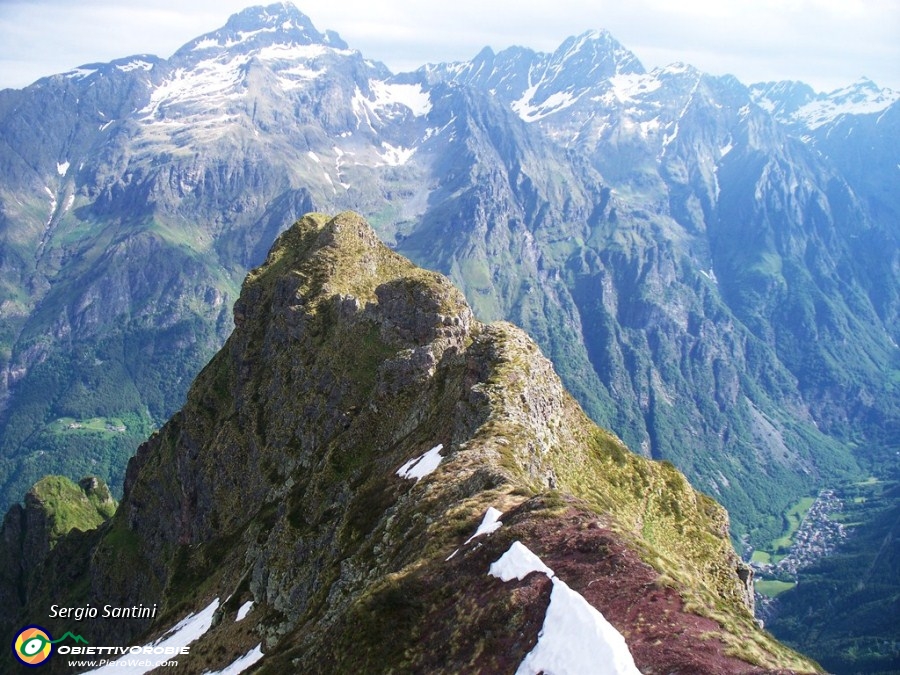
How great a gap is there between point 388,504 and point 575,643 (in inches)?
1255

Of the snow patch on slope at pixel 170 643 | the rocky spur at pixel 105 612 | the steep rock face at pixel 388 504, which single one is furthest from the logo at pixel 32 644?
the rocky spur at pixel 105 612

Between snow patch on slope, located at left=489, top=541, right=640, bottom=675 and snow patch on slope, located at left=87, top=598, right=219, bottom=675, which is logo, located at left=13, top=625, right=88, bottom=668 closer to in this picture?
snow patch on slope, located at left=87, top=598, right=219, bottom=675

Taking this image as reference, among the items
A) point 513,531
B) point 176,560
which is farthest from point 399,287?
point 513,531

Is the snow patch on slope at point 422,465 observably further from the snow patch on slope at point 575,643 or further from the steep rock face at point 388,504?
the snow patch on slope at point 575,643

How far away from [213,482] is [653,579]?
96161mm

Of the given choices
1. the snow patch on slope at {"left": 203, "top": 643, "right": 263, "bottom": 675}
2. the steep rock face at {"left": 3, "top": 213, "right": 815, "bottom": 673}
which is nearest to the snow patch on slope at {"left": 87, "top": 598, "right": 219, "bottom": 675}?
the steep rock face at {"left": 3, "top": 213, "right": 815, "bottom": 673}

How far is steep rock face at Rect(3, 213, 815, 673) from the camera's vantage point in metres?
30.3

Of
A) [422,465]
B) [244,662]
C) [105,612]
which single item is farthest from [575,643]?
[105,612]

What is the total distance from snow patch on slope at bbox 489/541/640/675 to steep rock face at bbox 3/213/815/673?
62 centimetres

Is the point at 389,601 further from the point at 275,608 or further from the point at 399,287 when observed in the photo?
the point at 399,287

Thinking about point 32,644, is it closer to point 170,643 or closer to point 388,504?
point 170,643

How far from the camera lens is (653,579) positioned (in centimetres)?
2966

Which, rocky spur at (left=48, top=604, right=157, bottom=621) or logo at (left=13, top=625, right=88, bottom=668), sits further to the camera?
rocky spur at (left=48, top=604, right=157, bottom=621)

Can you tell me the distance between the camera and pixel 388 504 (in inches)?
2213
